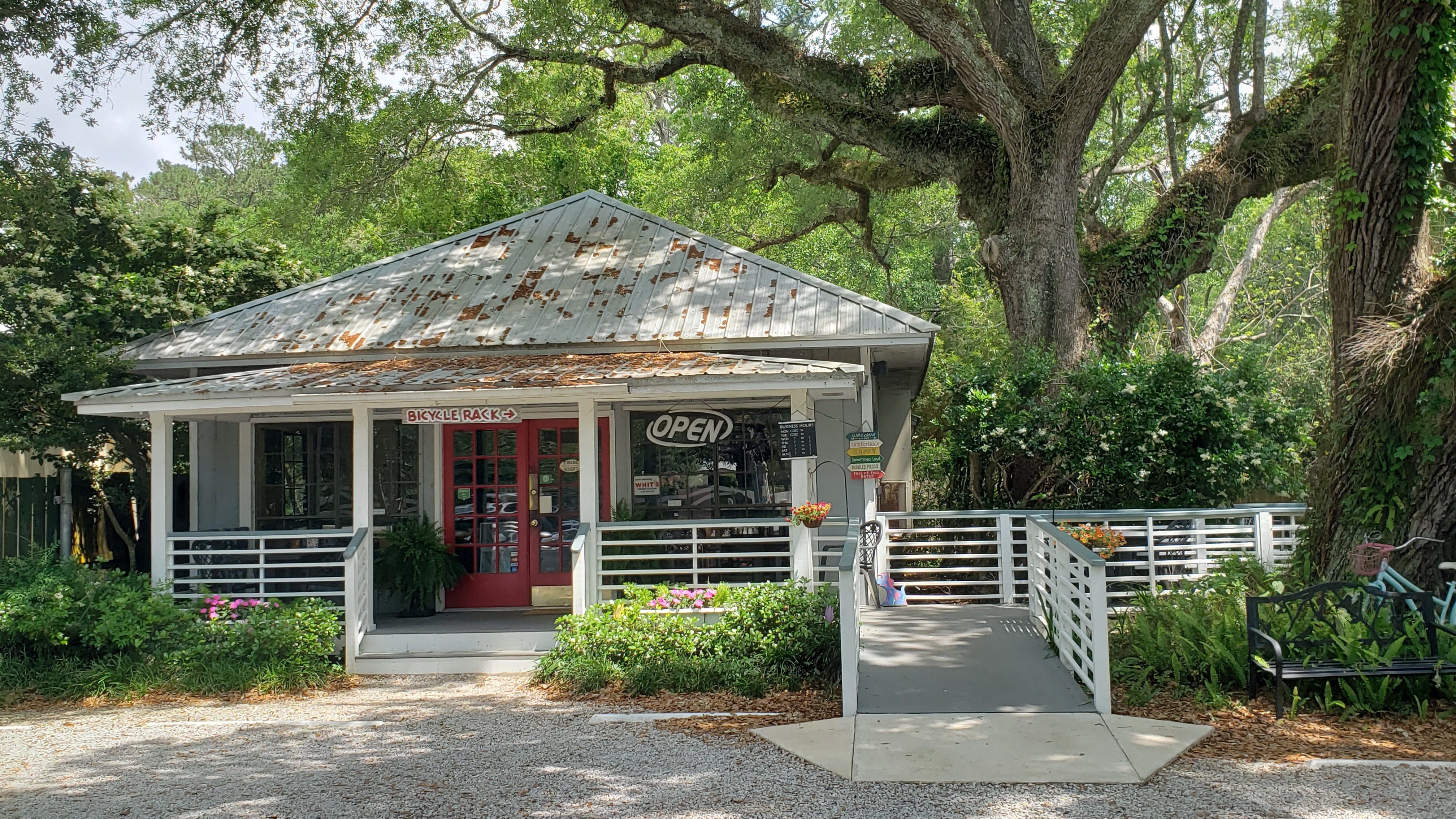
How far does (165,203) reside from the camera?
4262 cm

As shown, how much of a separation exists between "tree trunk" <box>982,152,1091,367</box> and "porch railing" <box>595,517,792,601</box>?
15.3 ft

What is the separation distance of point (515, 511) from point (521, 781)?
20.0 feet

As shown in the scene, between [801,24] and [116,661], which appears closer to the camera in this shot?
[116,661]

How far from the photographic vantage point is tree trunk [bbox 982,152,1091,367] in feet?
44.5

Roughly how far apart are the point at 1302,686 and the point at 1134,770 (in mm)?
2166

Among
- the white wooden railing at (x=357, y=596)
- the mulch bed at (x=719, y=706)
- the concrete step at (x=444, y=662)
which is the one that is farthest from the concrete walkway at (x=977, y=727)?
the white wooden railing at (x=357, y=596)

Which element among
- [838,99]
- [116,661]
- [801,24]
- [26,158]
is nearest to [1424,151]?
[838,99]

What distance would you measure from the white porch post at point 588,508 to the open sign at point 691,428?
5.37 ft

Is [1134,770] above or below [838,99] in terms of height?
below

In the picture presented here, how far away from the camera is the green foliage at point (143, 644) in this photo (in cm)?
896

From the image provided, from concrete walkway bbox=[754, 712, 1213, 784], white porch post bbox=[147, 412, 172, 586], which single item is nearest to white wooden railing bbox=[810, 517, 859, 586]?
concrete walkway bbox=[754, 712, 1213, 784]

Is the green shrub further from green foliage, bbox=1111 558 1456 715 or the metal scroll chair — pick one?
green foliage, bbox=1111 558 1456 715

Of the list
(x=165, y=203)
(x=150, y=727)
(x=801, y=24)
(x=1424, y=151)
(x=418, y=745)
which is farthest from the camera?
(x=165, y=203)

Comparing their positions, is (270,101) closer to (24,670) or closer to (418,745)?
(24,670)
